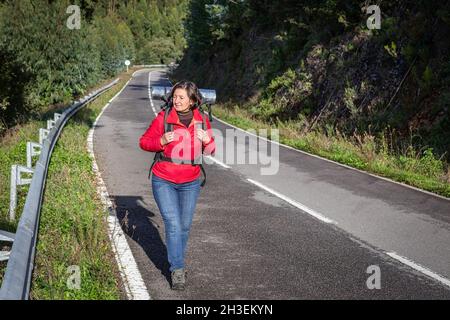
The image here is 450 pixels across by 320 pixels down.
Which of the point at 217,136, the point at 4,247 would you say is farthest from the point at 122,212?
the point at 217,136

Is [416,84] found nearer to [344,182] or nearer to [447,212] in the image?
[344,182]

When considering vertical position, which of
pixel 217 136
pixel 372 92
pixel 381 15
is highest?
pixel 381 15

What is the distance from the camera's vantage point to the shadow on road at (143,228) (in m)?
5.90

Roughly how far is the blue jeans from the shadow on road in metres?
0.45

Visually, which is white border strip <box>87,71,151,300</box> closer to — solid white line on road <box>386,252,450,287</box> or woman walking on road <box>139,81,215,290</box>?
woman walking on road <box>139,81,215,290</box>

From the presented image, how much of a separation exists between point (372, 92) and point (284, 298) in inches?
557

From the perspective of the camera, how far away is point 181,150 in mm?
4906

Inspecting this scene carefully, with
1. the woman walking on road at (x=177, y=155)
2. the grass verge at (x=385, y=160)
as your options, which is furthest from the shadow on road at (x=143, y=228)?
the grass verge at (x=385, y=160)

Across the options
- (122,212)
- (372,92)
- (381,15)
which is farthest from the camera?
(381,15)

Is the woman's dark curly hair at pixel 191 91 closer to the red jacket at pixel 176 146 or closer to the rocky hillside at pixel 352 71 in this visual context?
the red jacket at pixel 176 146

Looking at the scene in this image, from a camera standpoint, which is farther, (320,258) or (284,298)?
(320,258)

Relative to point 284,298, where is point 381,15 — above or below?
above

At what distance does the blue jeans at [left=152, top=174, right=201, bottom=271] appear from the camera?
16.1 feet

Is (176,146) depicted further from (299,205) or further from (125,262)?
(299,205)
